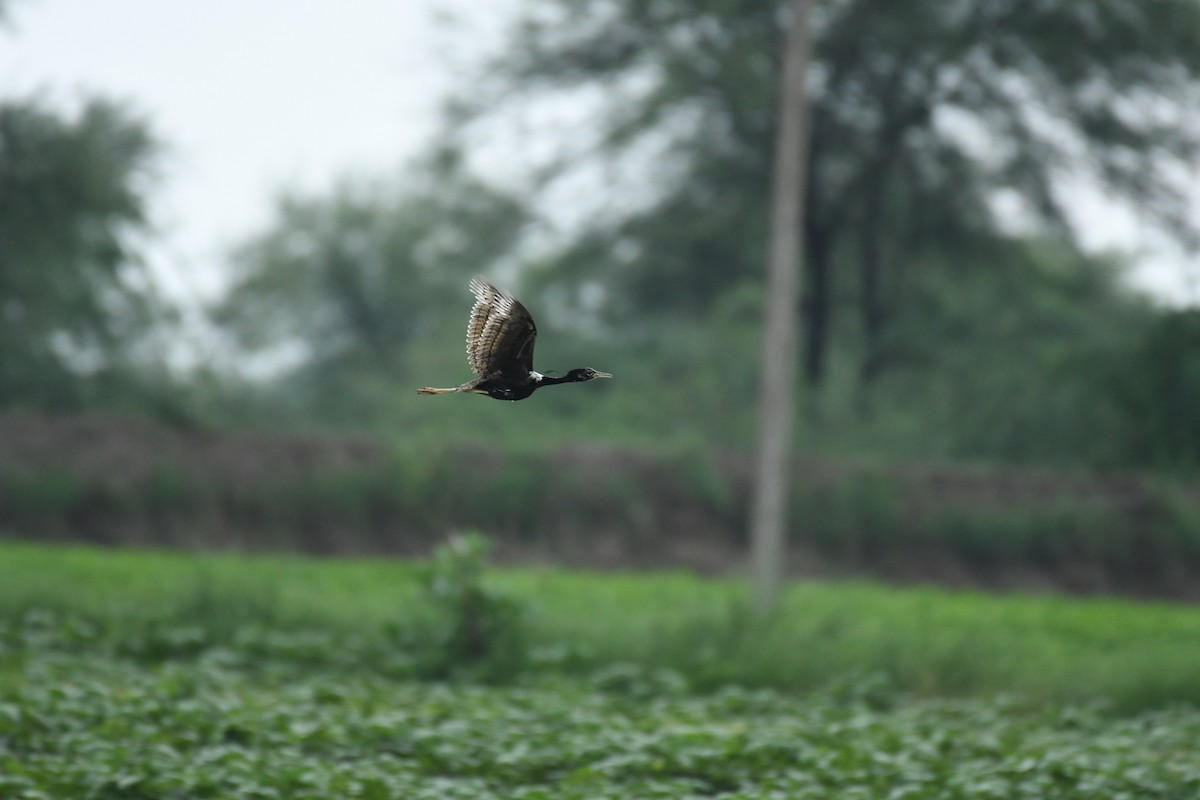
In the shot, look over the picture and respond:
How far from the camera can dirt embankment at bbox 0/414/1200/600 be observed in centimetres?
1805

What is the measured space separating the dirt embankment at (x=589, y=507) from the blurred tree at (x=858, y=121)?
5.51 meters

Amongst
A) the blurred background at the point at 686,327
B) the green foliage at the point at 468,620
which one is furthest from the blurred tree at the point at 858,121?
the green foliage at the point at 468,620

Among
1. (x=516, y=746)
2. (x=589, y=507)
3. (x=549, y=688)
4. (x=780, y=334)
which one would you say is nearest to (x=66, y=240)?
(x=589, y=507)

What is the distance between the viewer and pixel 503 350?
2889 millimetres

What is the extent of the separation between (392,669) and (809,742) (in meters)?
3.82

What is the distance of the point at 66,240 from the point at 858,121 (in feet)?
44.8

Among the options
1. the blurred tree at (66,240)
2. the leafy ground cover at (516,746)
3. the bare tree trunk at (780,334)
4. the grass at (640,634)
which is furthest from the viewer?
the blurred tree at (66,240)

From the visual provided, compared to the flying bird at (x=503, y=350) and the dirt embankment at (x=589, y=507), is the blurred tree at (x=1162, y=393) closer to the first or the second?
the dirt embankment at (x=589, y=507)

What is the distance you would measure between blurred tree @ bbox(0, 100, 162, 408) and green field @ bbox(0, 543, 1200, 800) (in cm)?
434

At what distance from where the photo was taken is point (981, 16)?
23.3m

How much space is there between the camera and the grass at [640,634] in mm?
10711

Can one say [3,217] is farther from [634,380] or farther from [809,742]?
[809,742]

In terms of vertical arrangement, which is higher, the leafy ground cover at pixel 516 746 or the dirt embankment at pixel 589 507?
the dirt embankment at pixel 589 507

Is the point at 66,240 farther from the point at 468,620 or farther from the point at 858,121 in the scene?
the point at 858,121
